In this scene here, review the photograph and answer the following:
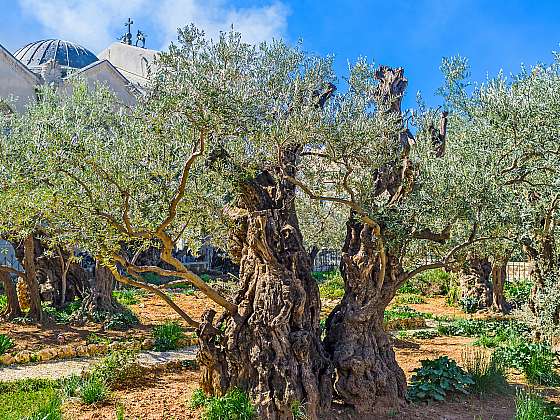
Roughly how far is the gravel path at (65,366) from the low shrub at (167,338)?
180 mm

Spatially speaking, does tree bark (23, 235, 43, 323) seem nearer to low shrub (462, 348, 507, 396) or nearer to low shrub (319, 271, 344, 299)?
low shrub (462, 348, 507, 396)

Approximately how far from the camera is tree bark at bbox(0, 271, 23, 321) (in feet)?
38.5

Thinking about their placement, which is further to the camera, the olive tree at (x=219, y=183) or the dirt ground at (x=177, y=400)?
the dirt ground at (x=177, y=400)

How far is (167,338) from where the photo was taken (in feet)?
33.4

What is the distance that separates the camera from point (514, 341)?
1009 centimetres

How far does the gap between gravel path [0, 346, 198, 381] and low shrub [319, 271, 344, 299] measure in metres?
9.04

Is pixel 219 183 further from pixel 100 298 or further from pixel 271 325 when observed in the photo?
pixel 100 298

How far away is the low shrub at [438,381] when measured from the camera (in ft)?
23.2

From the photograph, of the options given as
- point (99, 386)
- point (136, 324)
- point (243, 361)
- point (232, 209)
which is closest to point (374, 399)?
point (243, 361)

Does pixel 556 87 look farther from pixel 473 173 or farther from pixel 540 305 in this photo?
pixel 540 305

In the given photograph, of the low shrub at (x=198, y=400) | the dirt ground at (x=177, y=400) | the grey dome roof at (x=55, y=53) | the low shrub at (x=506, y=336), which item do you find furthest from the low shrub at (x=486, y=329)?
the grey dome roof at (x=55, y=53)

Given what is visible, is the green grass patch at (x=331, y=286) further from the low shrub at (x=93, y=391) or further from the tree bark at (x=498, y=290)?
the low shrub at (x=93, y=391)

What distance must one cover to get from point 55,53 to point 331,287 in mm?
22010

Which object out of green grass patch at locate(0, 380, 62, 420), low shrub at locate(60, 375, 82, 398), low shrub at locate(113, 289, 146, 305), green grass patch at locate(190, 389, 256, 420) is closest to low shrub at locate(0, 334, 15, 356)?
green grass patch at locate(0, 380, 62, 420)
